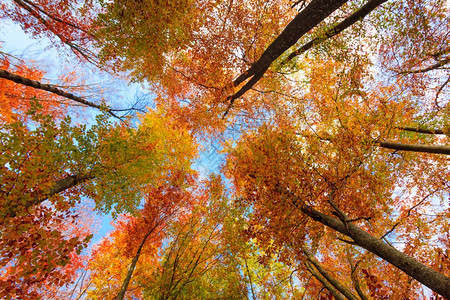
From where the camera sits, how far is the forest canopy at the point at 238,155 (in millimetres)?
4062

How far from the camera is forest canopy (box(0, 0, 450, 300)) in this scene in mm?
4062

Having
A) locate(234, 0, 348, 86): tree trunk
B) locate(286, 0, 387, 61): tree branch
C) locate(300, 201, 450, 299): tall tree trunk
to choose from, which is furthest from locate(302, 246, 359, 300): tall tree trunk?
locate(286, 0, 387, 61): tree branch

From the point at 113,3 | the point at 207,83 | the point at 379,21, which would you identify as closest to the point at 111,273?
the point at 207,83

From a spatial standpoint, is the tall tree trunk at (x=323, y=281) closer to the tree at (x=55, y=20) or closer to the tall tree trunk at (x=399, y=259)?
the tall tree trunk at (x=399, y=259)

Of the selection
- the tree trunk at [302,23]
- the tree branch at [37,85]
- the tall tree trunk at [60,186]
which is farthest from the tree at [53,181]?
the tree trunk at [302,23]

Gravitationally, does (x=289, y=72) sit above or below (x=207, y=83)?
above

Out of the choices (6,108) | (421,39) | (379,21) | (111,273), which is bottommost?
(111,273)

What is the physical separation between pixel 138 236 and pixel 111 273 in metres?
4.12

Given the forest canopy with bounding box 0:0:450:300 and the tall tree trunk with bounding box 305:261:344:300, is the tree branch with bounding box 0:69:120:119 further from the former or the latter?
the tall tree trunk with bounding box 305:261:344:300

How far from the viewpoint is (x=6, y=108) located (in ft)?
25.9

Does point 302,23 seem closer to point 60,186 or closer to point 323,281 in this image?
point 323,281

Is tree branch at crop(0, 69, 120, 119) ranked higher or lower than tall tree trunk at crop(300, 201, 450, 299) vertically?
higher

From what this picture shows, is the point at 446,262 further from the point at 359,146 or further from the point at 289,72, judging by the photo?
the point at 289,72

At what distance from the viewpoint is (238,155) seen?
752cm
